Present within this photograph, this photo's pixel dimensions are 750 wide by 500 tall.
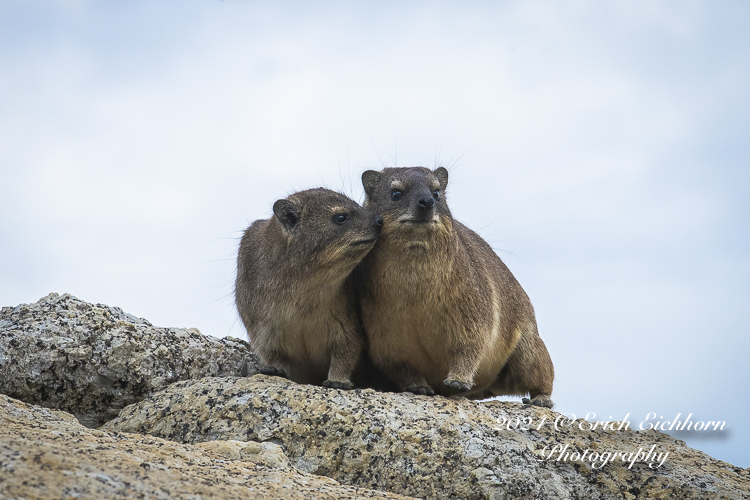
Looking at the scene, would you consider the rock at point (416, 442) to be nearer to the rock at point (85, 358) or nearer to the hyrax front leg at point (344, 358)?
the rock at point (85, 358)

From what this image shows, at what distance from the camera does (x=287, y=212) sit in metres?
8.24

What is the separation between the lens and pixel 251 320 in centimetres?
Answer: 876

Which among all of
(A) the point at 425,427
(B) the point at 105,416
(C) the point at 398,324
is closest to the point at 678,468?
(A) the point at 425,427

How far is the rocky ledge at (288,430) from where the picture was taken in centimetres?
538

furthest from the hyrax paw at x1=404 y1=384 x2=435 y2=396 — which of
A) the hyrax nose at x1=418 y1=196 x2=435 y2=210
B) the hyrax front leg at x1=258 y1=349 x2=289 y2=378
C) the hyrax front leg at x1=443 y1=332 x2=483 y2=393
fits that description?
the hyrax nose at x1=418 y1=196 x2=435 y2=210

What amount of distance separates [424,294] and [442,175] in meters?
1.80

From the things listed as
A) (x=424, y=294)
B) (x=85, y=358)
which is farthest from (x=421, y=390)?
(x=85, y=358)

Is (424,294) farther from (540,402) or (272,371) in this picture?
(540,402)

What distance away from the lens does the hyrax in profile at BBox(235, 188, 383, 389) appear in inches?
311

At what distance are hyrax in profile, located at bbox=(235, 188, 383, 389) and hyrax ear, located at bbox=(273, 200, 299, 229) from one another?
0.01 meters

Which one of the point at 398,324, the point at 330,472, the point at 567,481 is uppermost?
the point at 398,324

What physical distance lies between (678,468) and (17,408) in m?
6.04

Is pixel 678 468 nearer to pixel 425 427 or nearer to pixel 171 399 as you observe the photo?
pixel 425 427

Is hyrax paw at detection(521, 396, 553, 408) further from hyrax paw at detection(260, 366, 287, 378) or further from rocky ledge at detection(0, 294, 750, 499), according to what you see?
hyrax paw at detection(260, 366, 287, 378)
